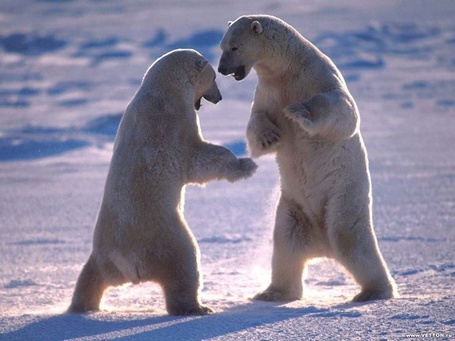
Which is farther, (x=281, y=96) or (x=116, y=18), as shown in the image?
(x=116, y=18)

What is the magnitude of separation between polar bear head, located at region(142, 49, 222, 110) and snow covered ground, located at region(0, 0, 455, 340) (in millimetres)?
1232

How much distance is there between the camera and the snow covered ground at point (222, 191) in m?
4.64

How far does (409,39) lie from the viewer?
73.4ft

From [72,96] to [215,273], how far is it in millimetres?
10086

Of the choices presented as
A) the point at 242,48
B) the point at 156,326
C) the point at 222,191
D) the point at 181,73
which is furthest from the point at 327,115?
the point at 222,191

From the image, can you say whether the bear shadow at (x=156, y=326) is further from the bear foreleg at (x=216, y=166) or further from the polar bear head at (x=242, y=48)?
the polar bear head at (x=242, y=48)

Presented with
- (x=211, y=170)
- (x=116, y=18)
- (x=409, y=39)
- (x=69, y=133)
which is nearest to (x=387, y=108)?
(x=69, y=133)

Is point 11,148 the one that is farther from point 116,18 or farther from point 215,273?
point 116,18

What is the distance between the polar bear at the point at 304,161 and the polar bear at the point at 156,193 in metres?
0.49

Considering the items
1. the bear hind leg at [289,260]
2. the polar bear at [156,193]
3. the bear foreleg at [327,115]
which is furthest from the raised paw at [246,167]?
the bear hind leg at [289,260]

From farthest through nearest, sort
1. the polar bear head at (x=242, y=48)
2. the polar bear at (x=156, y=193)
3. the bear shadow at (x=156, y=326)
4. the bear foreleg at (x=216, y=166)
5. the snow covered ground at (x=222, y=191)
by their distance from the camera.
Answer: the polar bear head at (x=242, y=48) → the bear foreleg at (x=216, y=166) → the polar bear at (x=156, y=193) → the snow covered ground at (x=222, y=191) → the bear shadow at (x=156, y=326)

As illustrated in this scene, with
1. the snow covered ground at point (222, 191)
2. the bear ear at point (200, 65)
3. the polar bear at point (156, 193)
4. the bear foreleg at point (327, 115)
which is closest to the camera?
the snow covered ground at point (222, 191)

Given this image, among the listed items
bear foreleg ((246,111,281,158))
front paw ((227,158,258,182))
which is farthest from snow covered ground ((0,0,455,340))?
bear foreleg ((246,111,281,158))

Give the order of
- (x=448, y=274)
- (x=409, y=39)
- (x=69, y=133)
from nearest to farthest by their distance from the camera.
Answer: (x=448, y=274)
(x=69, y=133)
(x=409, y=39)
